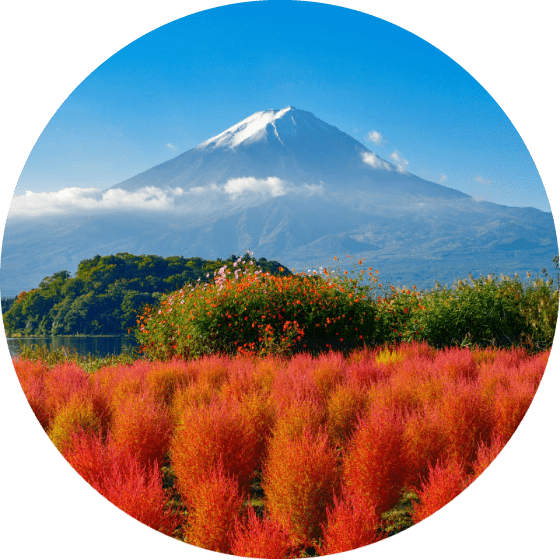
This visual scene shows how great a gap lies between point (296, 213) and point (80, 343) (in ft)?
9.10

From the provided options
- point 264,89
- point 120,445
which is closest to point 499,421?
point 120,445

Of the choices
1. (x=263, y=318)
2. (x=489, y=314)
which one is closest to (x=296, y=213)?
(x=263, y=318)

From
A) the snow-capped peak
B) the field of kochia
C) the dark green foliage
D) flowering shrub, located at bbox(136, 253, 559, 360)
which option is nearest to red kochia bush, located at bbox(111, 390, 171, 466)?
the field of kochia

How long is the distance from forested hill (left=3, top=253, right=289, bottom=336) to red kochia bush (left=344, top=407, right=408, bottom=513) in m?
2.87

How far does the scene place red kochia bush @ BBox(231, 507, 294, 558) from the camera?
319cm

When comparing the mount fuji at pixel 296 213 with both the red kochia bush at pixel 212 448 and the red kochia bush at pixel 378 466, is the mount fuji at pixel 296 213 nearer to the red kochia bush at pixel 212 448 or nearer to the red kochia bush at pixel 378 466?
the red kochia bush at pixel 212 448

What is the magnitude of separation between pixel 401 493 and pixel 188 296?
13.1 ft

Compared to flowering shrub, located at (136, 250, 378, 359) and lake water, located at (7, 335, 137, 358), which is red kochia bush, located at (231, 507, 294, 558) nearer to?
lake water, located at (7, 335, 137, 358)

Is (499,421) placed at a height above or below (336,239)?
below

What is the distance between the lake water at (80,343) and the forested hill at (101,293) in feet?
0.21

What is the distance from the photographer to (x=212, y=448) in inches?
137

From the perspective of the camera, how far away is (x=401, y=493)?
3.50m

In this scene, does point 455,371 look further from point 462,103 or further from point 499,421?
point 462,103

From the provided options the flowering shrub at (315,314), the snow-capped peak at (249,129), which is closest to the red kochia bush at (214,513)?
the flowering shrub at (315,314)
